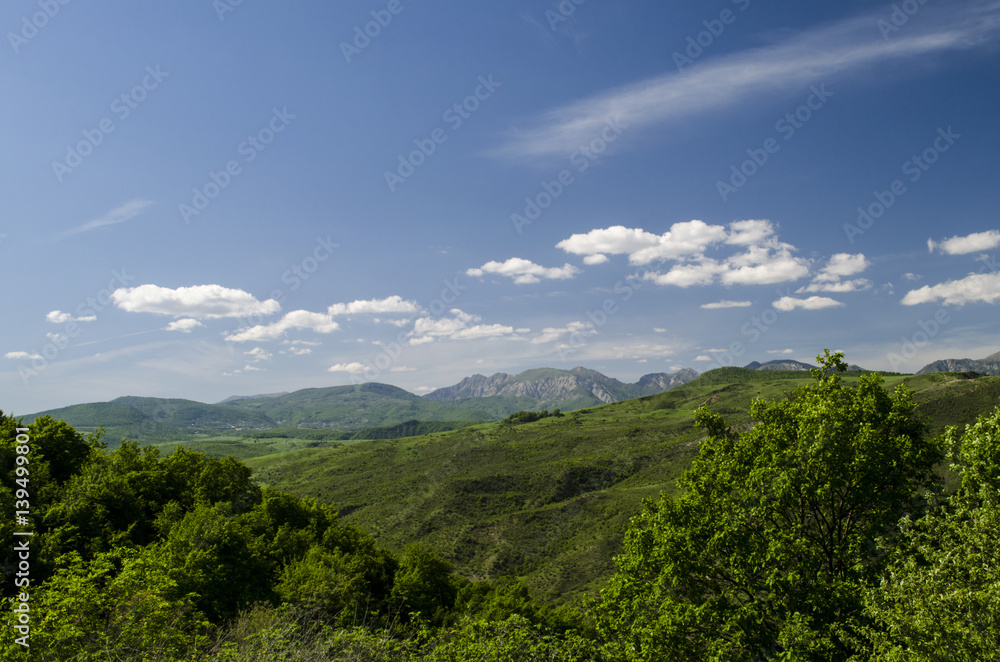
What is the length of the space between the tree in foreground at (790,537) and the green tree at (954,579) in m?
1.40

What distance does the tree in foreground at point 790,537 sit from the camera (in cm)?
1764

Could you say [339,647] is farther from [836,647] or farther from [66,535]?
[66,535]

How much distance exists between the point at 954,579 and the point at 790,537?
195 inches

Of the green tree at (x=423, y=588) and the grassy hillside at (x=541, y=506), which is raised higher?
the green tree at (x=423, y=588)

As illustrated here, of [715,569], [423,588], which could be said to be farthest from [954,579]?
[423,588]

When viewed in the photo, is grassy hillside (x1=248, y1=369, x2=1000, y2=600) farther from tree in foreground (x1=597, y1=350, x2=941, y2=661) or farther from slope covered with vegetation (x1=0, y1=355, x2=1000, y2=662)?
tree in foreground (x1=597, y1=350, x2=941, y2=661)

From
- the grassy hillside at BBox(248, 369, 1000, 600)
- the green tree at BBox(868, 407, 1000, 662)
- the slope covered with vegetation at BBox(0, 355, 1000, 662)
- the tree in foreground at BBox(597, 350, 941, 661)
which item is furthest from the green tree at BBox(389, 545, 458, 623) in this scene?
the grassy hillside at BBox(248, 369, 1000, 600)

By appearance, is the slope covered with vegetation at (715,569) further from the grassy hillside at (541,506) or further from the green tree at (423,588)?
the grassy hillside at (541,506)

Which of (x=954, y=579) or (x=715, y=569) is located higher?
(x=954, y=579)

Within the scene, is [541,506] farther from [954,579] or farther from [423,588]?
[954,579]

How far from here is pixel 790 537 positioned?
18766mm

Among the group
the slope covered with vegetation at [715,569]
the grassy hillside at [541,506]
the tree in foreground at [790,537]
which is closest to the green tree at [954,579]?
the slope covered with vegetation at [715,569]

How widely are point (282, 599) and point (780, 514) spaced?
31044mm

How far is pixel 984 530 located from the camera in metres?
14.6
